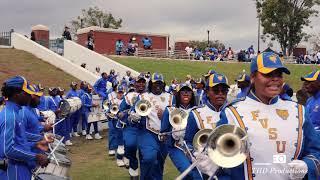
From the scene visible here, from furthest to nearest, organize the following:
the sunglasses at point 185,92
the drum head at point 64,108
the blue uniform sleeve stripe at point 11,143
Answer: the drum head at point 64,108 → the sunglasses at point 185,92 → the blue uniform sleeve stripe at point 11,143

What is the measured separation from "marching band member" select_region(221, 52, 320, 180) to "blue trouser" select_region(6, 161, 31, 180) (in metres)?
2.89

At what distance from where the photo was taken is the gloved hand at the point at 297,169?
407cm

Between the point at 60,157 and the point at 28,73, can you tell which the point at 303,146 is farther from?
the point at 28,73

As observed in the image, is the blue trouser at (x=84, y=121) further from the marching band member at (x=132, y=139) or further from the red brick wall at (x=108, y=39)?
the red brick wall at (x=108, y=39)

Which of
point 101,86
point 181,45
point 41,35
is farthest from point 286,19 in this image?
point 101,86

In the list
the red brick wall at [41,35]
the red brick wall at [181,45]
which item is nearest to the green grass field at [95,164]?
the red brick wall at [41,35]

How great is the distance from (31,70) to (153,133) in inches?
855

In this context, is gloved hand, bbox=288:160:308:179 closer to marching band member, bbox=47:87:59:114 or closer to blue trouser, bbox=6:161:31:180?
blue trouser, bbox=6:161:31:180

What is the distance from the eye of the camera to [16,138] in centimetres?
618

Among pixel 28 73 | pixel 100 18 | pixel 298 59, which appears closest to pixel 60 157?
pixel 28 73

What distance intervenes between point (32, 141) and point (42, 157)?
603mm

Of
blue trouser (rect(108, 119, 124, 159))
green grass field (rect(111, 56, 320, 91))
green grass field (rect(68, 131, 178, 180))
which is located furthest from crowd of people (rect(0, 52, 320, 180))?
green grass field (rect(111, 56, 320, 91))

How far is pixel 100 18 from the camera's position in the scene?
7075cm

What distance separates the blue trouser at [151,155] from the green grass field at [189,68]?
2050 cm
